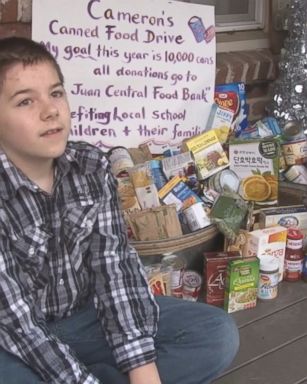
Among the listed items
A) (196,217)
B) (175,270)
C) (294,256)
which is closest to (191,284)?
(175,270)

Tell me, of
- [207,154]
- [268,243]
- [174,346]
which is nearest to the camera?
[174,346]

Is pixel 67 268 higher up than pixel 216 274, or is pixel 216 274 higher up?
pixel 67 268

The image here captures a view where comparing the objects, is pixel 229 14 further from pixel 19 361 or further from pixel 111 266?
pixel 19 361

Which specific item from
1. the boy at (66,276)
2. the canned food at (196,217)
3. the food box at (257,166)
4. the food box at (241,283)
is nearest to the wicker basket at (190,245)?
the canned food at (196,217)

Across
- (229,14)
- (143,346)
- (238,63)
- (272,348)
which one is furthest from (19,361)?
(229,14)

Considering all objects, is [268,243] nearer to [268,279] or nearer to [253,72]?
[268,279]

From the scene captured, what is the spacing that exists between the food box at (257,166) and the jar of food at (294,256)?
0.18 meters

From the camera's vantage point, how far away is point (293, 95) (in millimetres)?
2623

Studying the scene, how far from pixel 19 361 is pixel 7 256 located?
205 millimetres

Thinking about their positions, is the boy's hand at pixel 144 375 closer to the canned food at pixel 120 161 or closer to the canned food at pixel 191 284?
the canned food at pixel 191 284

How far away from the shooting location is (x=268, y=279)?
6.83ft

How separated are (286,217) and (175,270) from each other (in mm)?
476

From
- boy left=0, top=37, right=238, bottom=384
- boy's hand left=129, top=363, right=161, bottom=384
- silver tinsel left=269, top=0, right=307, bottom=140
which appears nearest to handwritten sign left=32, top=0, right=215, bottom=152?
silver tinsel left=269, top=0, right=307, bottom=140

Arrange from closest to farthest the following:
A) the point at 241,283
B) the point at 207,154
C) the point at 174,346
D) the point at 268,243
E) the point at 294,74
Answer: the point at 174,346
the point at 241,283
the point at 268,243
the point at 207,154
the point at 294,74
